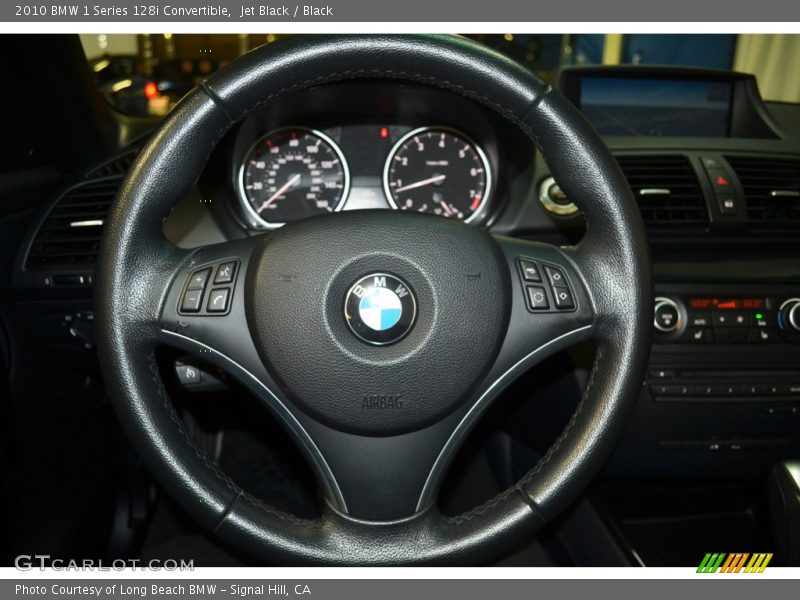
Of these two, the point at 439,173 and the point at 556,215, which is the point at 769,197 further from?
the point at 439,173

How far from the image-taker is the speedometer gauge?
1673 millimetres

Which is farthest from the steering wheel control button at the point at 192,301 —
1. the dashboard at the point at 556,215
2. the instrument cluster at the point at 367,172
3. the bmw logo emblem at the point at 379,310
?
the instrument cluster at the point at 367,172

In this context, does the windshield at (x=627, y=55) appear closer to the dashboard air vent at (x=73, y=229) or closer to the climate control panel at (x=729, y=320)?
the dashboard air vent at (x=73, y=229)

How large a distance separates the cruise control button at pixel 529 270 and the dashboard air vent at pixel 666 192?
0.81 m

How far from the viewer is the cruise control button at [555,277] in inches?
39.9

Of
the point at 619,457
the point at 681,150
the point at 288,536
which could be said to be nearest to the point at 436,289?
the point at 288,536

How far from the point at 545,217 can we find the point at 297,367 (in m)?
0.89

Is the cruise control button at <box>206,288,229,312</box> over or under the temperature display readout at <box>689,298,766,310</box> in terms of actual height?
over

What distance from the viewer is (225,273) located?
99 cm

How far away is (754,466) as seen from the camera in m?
1.70

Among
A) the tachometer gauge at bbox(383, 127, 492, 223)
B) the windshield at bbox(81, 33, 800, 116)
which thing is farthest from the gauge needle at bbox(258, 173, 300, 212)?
the windshield at bbox(81, 33, 800, 116)

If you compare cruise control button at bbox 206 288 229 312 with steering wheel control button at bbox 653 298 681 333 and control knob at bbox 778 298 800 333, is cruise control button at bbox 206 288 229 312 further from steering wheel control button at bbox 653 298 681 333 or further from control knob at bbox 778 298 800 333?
control knob at bbox 778 298 800 333

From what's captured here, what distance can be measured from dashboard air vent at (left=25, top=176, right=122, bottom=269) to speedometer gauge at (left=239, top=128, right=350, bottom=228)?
0.30 meters

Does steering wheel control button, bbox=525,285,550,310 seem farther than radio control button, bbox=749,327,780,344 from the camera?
No
